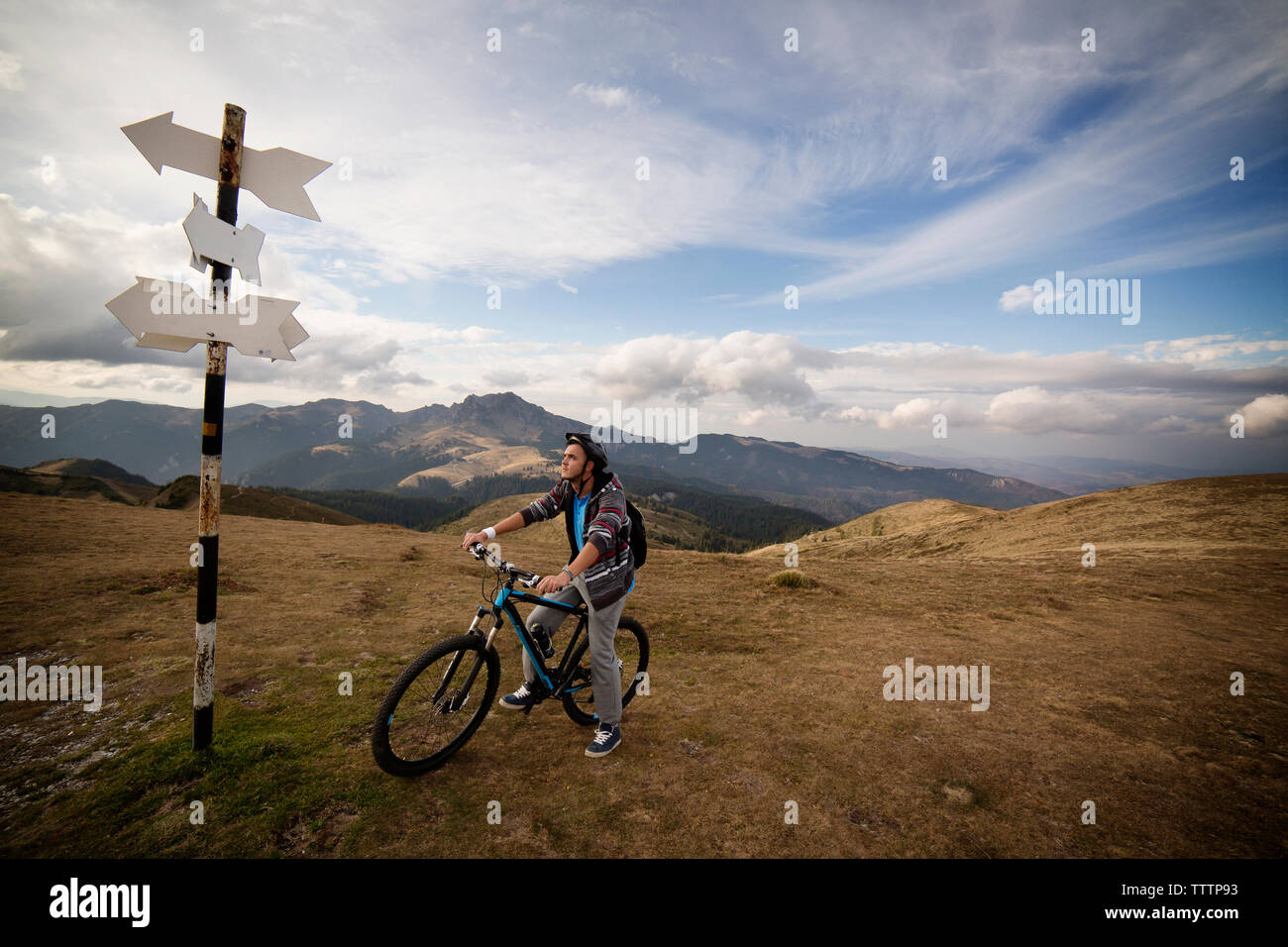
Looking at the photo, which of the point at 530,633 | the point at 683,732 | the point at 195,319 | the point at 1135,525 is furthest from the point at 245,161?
the point at 1135,525

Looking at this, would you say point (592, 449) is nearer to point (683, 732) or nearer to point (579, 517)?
point (579, 517)

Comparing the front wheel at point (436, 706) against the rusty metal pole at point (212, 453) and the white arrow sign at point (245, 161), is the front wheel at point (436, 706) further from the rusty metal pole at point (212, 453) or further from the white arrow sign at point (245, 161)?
the white arrow sign at point (245, 161)

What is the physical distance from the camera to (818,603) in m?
12.6

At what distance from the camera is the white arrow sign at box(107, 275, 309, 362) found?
14.7 feet

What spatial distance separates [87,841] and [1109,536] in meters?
39.2

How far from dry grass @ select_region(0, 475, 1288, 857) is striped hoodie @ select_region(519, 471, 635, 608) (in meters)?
2.01

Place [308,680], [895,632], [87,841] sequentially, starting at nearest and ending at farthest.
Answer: [87,841], [308,680], [895,632]

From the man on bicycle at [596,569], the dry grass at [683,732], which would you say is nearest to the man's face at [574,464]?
the man on bicycle at [596,569]

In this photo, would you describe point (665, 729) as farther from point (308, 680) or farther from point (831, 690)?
point (308, 680)

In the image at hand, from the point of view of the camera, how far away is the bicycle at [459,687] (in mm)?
4965

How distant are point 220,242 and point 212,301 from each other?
588mm

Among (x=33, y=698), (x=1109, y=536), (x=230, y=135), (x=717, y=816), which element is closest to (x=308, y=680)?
(x=33, y=698)

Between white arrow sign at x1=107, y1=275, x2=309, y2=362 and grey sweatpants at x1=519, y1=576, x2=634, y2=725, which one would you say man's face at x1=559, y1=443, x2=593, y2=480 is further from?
white arrow sign at x1=107, y1=275, x2=309, y2=362
